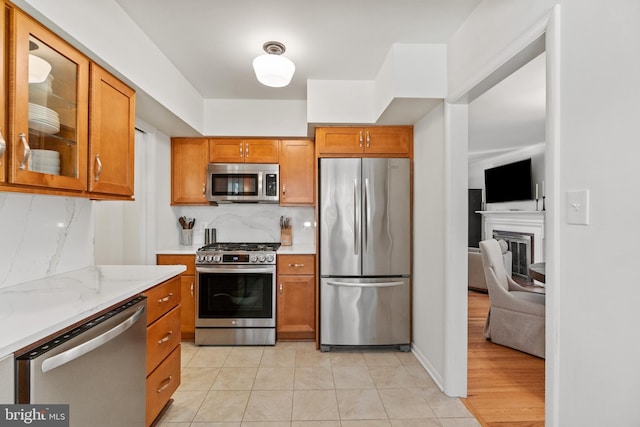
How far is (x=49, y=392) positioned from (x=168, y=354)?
0.94 m

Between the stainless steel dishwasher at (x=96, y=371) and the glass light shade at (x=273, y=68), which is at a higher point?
the glass light shade at (x=273, y=68)

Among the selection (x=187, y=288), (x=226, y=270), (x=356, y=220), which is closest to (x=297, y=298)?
(x=226, y=270)

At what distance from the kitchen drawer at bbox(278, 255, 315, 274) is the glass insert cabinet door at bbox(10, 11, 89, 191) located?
1.84 meters

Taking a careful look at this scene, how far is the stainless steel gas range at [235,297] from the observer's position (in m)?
3.10

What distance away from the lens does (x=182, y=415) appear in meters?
2.04

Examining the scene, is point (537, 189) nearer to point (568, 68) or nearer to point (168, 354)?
point (568, 68)

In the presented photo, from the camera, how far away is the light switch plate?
1.08m

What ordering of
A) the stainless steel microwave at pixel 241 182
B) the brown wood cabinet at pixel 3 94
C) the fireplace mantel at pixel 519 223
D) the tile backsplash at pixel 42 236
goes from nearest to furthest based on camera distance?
the brown wood cabinet at pixel 3 94, the tile backsplash at pixel 42 236, the stainless steel microwave at pixel 241 182, the fireplace mantel at pixel 519 223

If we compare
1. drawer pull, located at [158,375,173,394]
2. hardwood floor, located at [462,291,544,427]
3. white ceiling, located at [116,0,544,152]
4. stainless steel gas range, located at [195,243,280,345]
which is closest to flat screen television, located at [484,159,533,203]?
white ceiling, located at [116,0,544,152]

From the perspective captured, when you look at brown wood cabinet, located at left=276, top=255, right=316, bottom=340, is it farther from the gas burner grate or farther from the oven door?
the gas burner grate

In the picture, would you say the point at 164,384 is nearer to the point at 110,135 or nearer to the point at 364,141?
the point at 110,135

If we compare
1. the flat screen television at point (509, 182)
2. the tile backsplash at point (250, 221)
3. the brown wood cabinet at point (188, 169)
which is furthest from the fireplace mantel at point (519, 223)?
the brown wood cabinet at point (188, 169)

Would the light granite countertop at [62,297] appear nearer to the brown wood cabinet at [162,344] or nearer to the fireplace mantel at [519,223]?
the brown wood cabinet at [162,344]

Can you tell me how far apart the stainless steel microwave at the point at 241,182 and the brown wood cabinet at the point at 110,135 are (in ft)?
4.29
